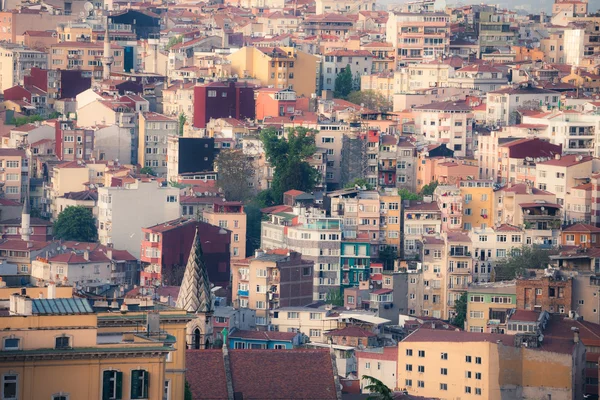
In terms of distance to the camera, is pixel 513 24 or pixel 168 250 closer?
pixel 168 250

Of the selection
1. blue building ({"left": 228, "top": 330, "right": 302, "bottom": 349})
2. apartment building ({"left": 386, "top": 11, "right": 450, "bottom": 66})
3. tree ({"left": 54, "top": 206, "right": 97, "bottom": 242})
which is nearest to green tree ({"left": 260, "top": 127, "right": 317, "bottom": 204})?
tree ({"left": 54, "top": 206, "right": 97, "bottom": 242})

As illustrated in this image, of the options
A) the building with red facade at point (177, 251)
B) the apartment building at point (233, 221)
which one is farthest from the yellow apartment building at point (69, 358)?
the apartment building at point (233, 221)

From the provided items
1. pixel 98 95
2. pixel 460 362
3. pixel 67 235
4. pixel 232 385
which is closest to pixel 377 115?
pixel 98 95

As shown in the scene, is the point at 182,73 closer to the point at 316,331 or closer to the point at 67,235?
the point at 67,235

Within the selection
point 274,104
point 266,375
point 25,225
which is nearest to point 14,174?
point 25,225

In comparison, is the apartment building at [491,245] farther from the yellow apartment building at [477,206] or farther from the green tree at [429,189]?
the green tree at [429,189]

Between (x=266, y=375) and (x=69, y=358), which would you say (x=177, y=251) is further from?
(x=69, y=358)
